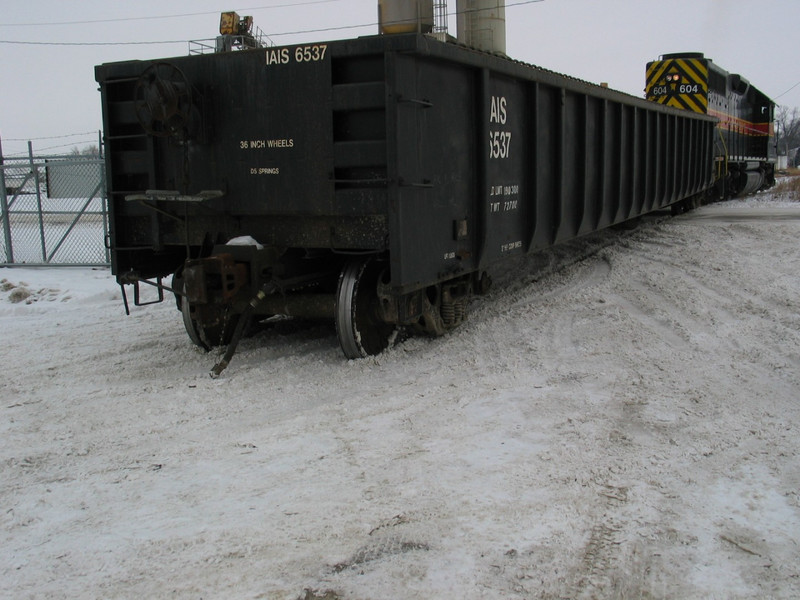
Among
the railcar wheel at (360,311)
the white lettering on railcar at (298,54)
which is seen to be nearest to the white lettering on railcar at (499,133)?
the railcar wheel at (360,311)

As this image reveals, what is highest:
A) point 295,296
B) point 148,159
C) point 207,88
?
point 207,88

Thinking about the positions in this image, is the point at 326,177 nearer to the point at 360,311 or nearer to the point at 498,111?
the point at 360,311

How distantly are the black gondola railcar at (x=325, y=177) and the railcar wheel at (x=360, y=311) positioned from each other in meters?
0.02

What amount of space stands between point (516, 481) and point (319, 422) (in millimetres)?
1441

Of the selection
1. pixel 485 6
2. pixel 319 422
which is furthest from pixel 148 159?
pixel 485 6

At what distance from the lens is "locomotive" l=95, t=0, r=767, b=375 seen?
5.43 metres

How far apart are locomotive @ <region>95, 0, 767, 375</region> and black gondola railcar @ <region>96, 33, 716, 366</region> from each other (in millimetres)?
14

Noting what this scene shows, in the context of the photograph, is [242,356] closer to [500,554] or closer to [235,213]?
[235,213]

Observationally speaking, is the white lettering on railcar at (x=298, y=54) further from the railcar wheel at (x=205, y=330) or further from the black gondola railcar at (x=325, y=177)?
the railcar wheel at (x=205, y=330)

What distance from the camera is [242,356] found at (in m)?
6.33

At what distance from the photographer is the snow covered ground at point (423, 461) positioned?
295 cm

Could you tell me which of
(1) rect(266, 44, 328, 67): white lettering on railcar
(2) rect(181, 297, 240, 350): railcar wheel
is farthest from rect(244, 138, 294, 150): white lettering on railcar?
(2) rect(181, 297, 240, 350): railcar wheel

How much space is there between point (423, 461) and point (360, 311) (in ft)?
7.37

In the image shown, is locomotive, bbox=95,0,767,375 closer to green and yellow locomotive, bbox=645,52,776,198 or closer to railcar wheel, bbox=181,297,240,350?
railcar wheel, bbox=181,297,240,350
